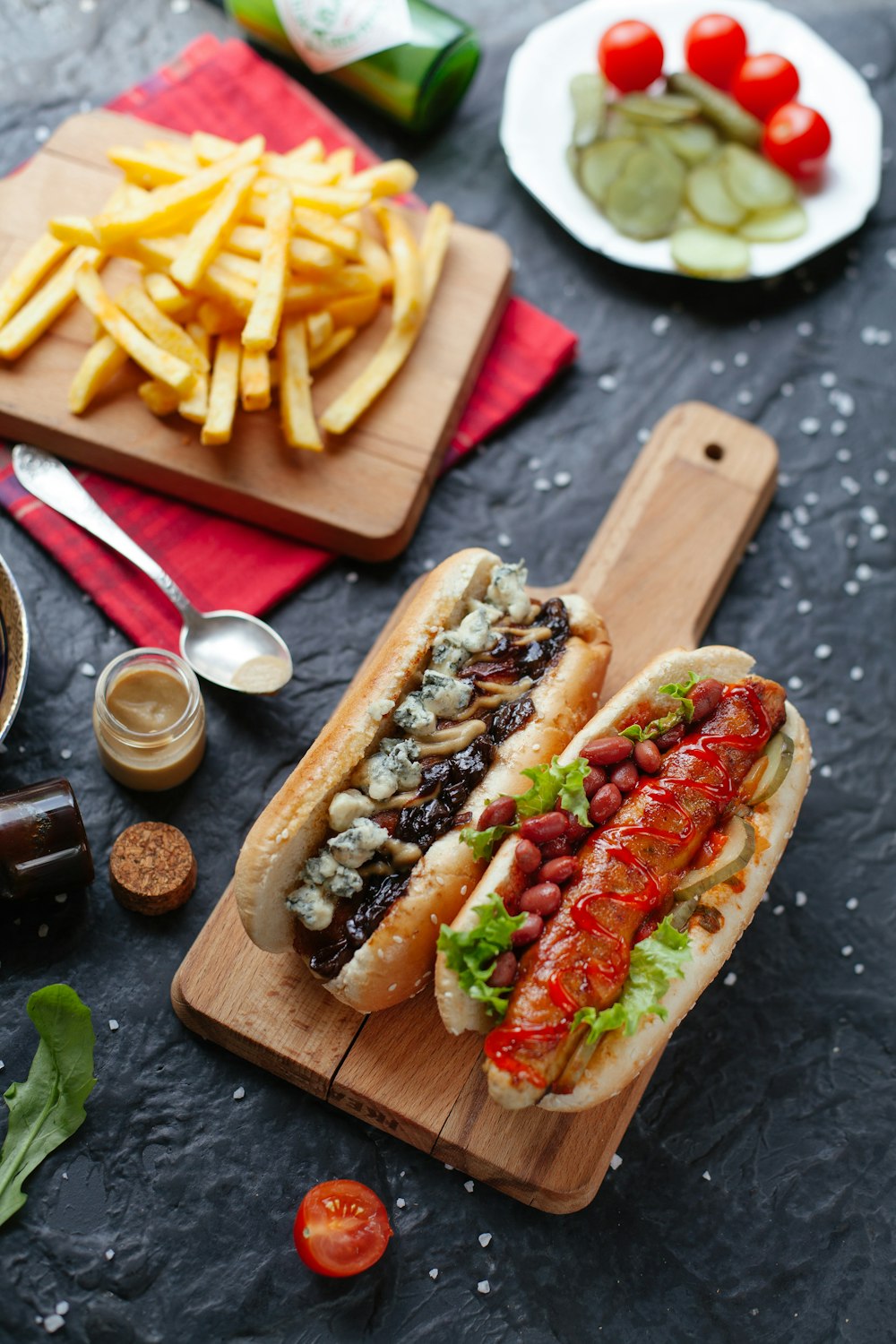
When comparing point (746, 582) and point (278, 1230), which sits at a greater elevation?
point (746, 582)

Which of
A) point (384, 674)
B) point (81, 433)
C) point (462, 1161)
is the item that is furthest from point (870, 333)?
point (462, 1161)

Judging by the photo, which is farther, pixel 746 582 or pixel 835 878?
pixel 746 582

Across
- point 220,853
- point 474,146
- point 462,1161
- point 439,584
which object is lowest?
point 462,1161

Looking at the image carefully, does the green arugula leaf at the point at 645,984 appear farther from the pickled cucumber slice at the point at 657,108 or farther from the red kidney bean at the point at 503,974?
the pickled cucumber slice at the point at 657,108

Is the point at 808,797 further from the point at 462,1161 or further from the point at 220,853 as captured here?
the point at 220,853

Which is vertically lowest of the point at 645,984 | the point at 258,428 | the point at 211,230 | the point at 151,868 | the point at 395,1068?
the point at 395,1068

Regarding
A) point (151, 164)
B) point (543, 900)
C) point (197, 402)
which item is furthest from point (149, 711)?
point (151, 164)

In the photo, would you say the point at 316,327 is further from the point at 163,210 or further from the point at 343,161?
the point at 343,161
